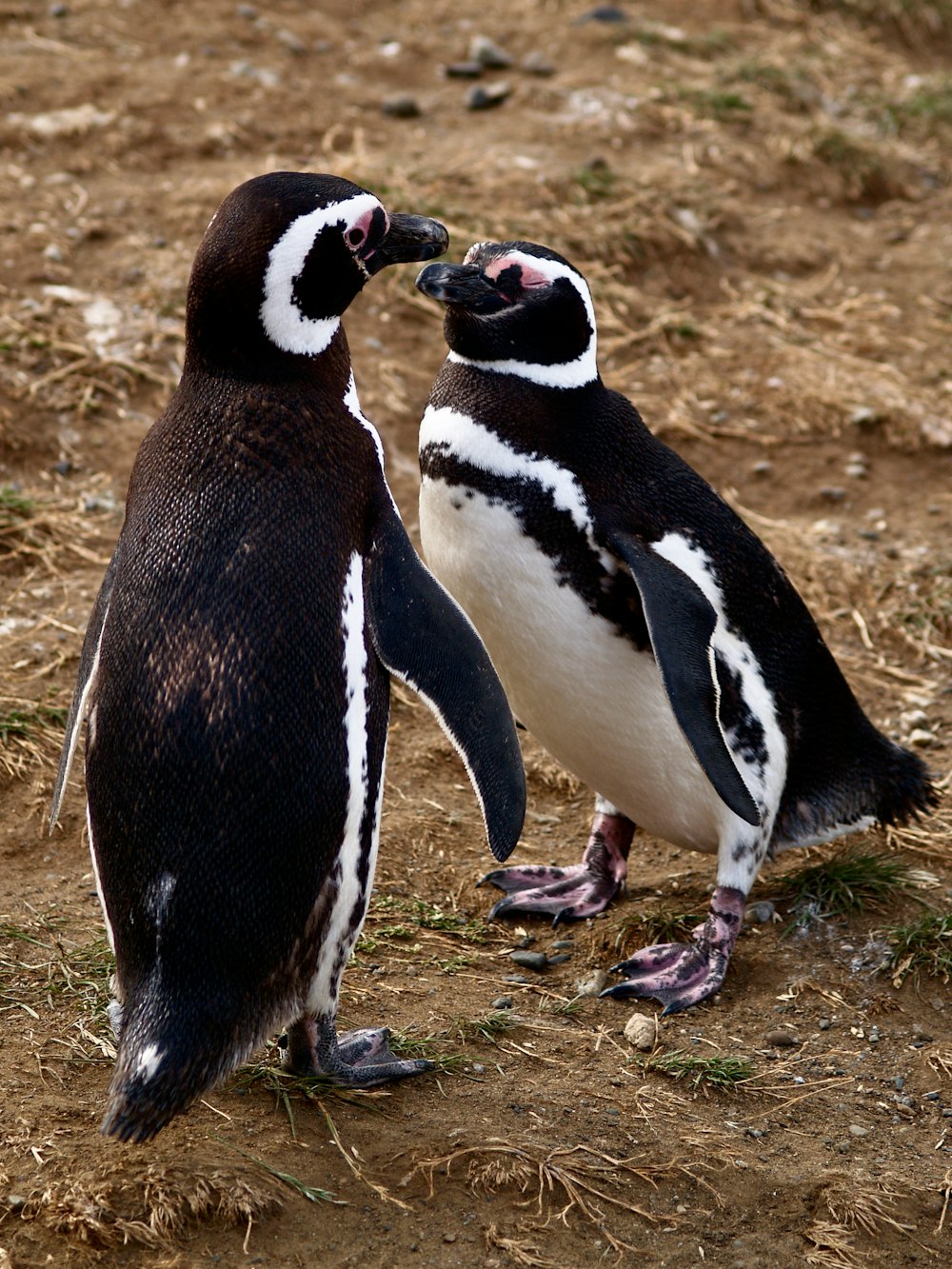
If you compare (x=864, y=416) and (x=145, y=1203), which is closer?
(x=145, y=1203)

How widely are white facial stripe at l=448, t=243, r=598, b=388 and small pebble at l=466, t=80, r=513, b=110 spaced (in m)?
3.85

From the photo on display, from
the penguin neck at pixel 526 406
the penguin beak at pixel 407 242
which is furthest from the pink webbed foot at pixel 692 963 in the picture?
the penguin beak at pixel 407 242

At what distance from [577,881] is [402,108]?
167 inches

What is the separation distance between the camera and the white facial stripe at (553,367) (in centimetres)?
309

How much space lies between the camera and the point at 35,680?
3734mm

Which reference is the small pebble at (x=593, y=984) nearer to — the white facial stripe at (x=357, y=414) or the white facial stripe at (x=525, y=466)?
the white facial stripe at (x=525, y=466)

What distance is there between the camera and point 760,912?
3.39 m

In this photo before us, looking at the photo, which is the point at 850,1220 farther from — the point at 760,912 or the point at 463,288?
the point at 463,288

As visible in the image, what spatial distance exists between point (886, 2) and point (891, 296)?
9.92ft

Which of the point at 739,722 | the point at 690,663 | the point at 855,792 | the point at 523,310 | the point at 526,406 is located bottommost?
the point at 855,792

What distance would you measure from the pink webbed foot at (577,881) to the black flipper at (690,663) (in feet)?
2.02

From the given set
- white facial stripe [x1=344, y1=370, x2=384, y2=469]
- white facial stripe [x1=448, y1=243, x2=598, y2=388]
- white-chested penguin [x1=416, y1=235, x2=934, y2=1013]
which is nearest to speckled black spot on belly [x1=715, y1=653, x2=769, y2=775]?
white-chested penguin [x1=416, y1=235, x2=934, y2=1013]

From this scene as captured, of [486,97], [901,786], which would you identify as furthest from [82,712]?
[486,97]

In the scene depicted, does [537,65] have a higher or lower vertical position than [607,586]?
lower
